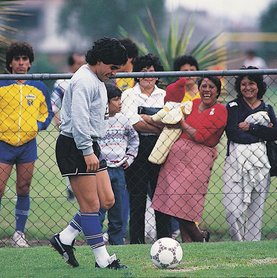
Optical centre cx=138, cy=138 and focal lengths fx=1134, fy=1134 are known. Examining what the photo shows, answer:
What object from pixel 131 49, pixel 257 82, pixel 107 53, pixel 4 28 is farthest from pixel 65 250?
pixel 4 28

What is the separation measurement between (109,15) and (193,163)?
159 ft

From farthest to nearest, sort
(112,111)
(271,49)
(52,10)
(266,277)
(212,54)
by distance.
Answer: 1. (52,10)
2. (271,49)
3. (212,54)
4. (112,111)
5. (266,277)

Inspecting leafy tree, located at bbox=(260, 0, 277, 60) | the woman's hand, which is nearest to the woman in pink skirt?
the woman's hand

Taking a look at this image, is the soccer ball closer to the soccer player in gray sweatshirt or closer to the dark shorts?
the soccer player in gray sweatshirt

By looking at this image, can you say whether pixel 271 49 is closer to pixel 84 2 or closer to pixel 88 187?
pixel 84 2

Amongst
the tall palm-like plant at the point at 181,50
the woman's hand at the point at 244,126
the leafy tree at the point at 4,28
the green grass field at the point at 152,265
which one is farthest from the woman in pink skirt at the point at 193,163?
the tall palm-like plant at the point at 181,50

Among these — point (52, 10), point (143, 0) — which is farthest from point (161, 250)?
point (52, 10)

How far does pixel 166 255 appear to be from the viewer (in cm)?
887

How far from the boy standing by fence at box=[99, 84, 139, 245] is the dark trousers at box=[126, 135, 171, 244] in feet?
0.69

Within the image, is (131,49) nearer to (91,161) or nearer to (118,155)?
(118,155)

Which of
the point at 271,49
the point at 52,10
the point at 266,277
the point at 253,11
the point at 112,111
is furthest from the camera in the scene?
the point at 52,10

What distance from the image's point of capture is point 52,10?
71375 mm

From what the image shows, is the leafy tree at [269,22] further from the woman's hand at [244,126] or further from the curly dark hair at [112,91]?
the curly dark hair at [112,91]

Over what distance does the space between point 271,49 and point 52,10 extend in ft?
72.1
